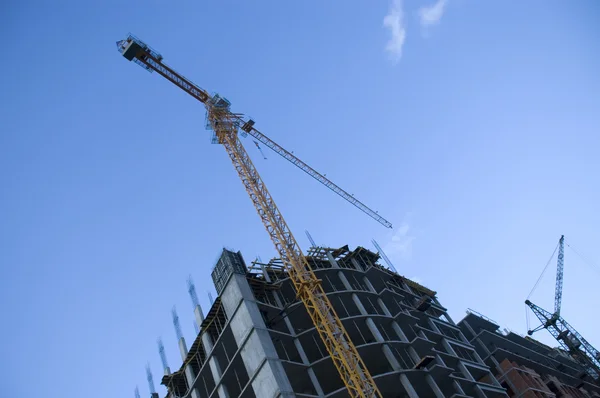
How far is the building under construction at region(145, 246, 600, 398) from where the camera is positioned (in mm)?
39062

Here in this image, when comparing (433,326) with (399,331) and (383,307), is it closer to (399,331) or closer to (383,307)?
(383,307)

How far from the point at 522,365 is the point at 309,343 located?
32423 mm

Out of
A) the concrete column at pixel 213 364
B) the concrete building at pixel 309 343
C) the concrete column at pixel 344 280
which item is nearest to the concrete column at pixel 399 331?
the concrete building at pixel 309 343

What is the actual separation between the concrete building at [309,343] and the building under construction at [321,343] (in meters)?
0.09

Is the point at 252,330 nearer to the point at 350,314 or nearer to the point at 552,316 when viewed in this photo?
the point at 350,314

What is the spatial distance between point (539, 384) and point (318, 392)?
114ft

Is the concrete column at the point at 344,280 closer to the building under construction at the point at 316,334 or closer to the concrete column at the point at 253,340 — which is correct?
the building under construction at the point at 316,334

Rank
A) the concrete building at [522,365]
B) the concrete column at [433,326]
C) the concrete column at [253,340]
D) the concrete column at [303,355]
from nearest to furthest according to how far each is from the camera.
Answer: the concrete column at [253,340]
the concrete column at [303,355]
the concrete column at [433,326]
the concrete building at [522,365]

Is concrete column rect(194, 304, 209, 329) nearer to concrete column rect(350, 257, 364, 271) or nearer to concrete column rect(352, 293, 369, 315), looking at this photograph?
concrete column rect(352, 293, 369, 315)

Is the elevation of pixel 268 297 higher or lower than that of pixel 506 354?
higher

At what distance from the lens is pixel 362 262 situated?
53.8 meters

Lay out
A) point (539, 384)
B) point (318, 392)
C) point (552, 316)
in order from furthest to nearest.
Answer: point (552, 316)
point (539, 384)
point (318, 392)

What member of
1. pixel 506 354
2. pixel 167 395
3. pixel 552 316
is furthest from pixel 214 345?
pixel 552 316

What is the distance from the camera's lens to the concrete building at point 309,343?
38.8 m
